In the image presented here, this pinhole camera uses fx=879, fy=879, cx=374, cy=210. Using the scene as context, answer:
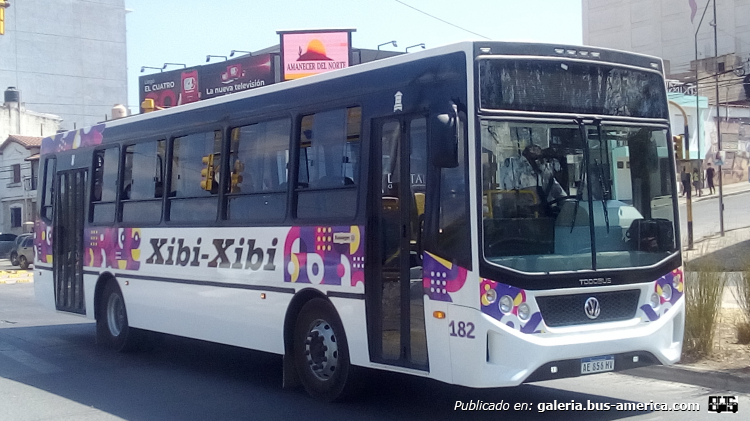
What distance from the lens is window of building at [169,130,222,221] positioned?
403 inches

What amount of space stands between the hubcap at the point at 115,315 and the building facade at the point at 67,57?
5701cm

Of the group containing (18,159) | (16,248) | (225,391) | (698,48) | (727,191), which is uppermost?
(698,48)

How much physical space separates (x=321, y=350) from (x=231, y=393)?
4.48 feet

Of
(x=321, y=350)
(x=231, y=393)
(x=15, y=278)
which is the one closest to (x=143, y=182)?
(x=231, y=393)

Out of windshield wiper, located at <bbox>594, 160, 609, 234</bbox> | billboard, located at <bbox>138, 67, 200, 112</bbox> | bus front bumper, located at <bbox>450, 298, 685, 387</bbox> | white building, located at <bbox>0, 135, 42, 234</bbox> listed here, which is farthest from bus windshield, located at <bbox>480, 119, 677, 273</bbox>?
white building, located at <bbox>0, 135, 42, 234</bbox>

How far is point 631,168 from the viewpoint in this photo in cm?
789

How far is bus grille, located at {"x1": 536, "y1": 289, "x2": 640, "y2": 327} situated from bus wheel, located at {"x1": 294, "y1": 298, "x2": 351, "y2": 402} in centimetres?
208

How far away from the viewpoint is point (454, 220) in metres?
7.11

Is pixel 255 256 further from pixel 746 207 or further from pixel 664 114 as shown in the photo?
pixel 746 207

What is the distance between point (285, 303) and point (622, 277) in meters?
3.39

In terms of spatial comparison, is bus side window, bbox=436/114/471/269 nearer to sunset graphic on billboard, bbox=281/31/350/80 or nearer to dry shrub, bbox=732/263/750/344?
dry shrub, bbox=732/263/750/344

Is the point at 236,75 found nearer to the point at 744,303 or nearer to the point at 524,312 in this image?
the point at 744,303

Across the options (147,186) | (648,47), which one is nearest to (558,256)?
(147,186)

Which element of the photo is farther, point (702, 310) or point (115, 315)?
point (115, 315)
